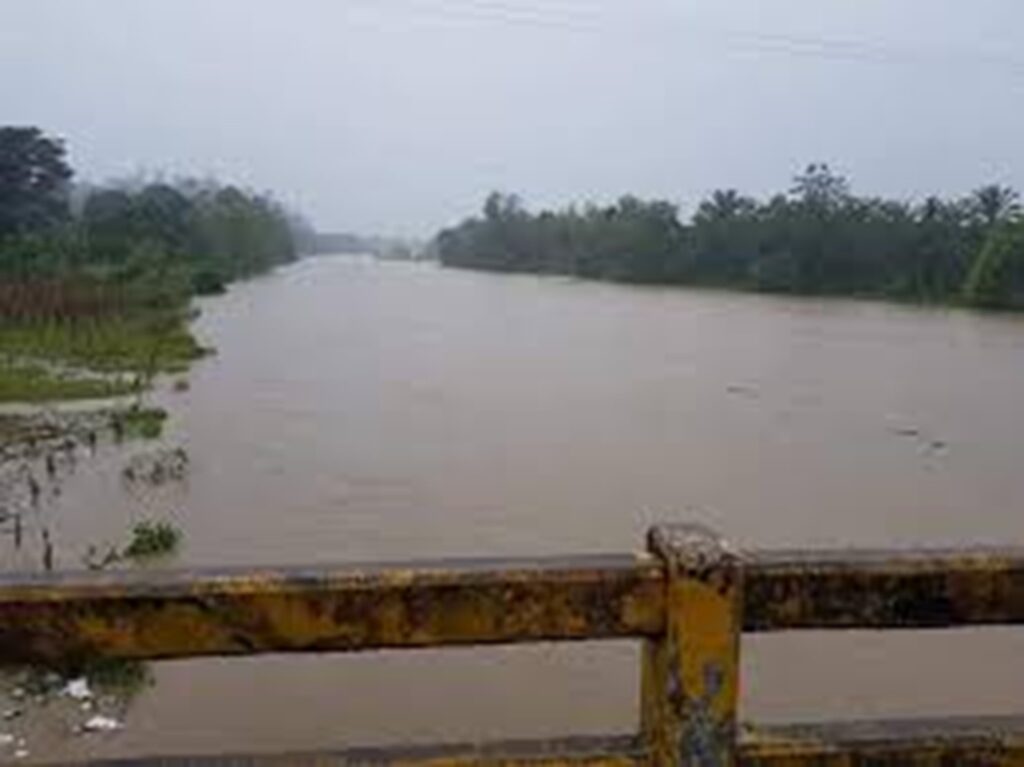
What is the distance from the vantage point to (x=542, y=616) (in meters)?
2.47

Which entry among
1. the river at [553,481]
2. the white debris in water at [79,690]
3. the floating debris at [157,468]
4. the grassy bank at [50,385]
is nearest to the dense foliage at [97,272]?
the grassy bank at [50,385]

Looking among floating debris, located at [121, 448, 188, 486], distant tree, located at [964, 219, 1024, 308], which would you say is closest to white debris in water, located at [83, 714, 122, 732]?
floating debris, located at [121, 448, 188, 486]

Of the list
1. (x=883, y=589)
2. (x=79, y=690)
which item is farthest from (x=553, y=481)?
(x=883, y=589)

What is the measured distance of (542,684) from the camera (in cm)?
882

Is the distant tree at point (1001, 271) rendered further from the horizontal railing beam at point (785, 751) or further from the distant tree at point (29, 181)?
the horizontal railing beam at point (785, 751)

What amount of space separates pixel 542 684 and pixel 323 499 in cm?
650

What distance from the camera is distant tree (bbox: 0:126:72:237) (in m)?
59.0

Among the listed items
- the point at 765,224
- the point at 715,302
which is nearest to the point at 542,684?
the point at 715,302

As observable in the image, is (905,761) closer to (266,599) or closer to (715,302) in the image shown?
(266,599)

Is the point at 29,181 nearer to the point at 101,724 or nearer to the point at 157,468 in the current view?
the point at 157,468

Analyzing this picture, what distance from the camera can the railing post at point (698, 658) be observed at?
94.9 inches

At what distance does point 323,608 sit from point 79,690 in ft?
19.4

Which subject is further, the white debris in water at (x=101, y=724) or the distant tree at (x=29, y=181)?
the distant tree at (x=29, y=181)

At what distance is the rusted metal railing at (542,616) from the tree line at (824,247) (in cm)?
6070
